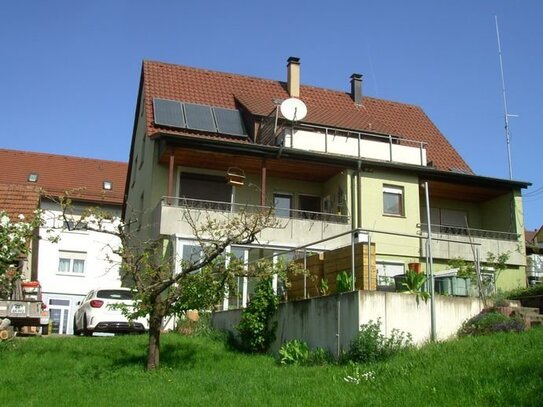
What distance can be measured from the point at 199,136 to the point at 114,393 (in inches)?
603

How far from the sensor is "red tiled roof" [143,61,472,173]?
98.1ft

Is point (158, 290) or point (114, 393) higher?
point (158, 290)

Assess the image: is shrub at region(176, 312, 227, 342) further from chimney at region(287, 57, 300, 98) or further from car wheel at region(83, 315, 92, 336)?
chimney at region(287, 57, 300, 98)

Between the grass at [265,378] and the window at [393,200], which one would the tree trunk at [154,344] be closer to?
the grass at [265,378]

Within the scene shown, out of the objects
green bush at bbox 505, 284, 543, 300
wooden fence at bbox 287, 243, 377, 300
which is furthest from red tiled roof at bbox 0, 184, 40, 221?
green bush at bbox 505, 284, 543, 300

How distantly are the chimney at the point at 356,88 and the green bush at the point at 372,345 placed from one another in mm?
23308

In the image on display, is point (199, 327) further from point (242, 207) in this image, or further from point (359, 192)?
point (359, 192)

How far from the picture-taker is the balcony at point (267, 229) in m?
24.2

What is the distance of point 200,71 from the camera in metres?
33.0

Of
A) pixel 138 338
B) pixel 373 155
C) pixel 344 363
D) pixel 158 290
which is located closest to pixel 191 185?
pixel 373 155

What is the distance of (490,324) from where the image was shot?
14008 millimetres

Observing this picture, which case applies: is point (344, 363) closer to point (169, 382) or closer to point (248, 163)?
point (169, 382)

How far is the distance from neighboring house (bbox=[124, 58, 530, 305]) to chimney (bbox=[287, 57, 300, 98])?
1196 millimetres

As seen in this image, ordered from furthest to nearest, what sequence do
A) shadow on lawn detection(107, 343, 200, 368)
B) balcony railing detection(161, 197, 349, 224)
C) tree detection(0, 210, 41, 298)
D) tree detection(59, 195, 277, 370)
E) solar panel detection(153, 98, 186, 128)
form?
solar panel detection(153, 98, 186, 128) → balcony railing detection(161, 197, 349, 224) → tree detection(0, 210, 41, 298) → shadow on lawn detection(107, 343, 200, 368) → tree detection(59, 195, 277, 370)
